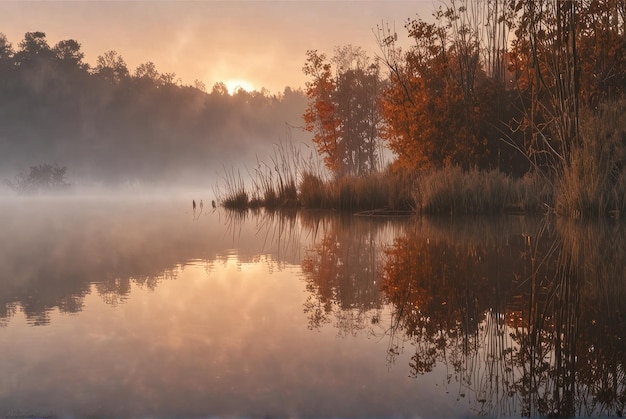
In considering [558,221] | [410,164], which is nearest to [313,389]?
[558,221]

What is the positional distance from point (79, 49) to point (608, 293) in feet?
224

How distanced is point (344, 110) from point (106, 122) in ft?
135

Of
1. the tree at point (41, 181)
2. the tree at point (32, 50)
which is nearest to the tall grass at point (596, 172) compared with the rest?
the tree at point (41, 181)

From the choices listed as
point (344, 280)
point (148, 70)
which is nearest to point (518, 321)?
point (344, 280)

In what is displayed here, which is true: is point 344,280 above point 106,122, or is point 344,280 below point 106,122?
below

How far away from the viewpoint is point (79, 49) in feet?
214

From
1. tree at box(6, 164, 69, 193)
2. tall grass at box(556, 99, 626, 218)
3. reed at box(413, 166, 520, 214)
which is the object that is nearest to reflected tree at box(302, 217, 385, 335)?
reed at box(413, 166, 520, 214)

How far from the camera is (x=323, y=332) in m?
3.42

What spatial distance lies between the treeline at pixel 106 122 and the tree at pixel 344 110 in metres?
20.9

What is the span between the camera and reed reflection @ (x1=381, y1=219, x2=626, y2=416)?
8.14ft

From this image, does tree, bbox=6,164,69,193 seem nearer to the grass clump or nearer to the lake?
the grass clump

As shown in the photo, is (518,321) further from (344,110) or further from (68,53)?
(68,53)

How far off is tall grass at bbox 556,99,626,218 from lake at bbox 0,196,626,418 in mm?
2682

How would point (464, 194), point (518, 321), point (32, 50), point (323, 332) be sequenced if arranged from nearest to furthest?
point (323, 332), point (518, 321), point (464, 194), point (32, 50)
